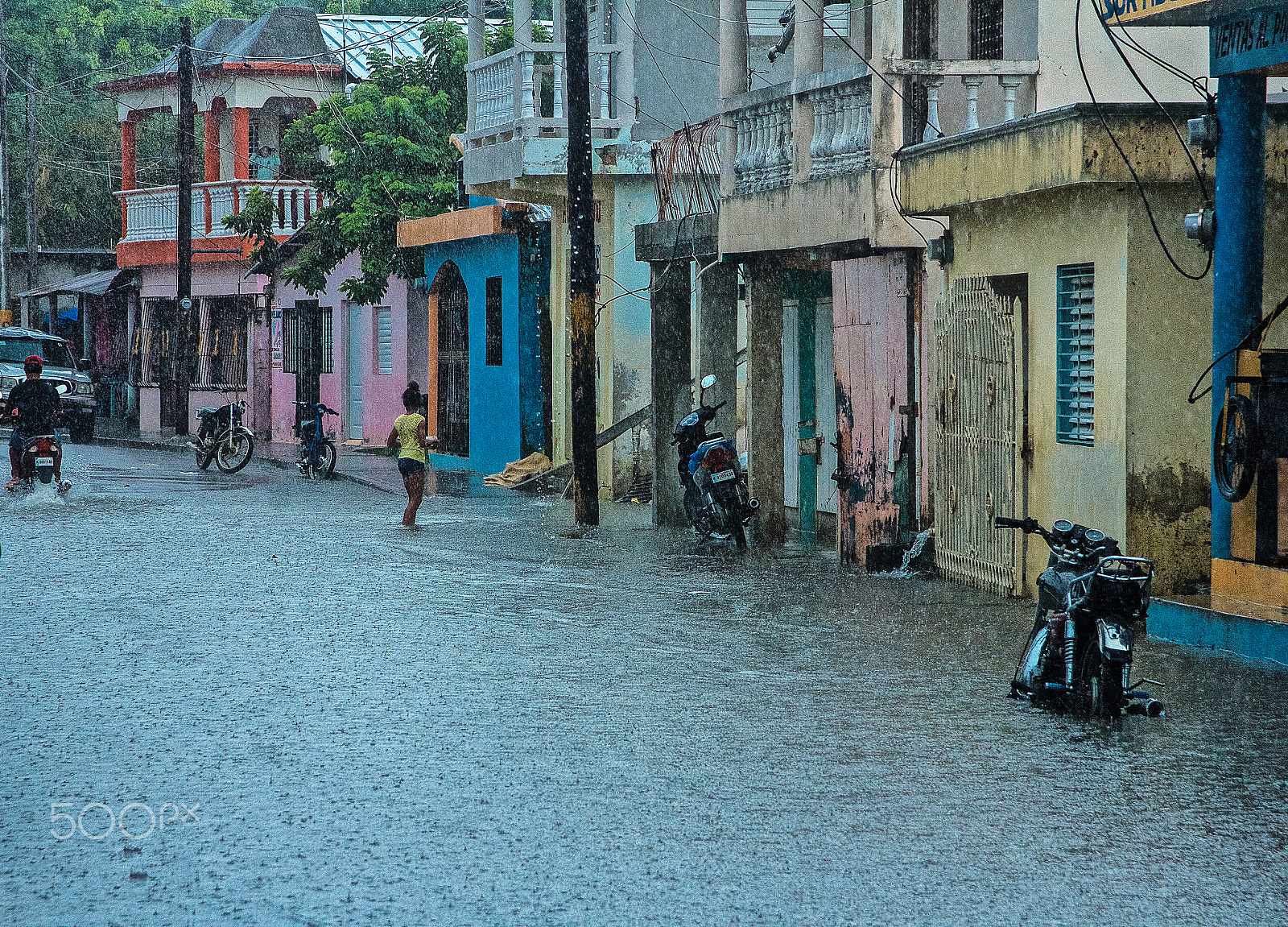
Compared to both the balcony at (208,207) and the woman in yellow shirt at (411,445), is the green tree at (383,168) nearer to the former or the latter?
the balcony at (208,207)

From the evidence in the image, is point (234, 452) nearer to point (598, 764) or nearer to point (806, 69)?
point (806, 69)

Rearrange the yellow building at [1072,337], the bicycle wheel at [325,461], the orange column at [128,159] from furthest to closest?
the orange column at [128,159] < the bicycle wheel at [325,461] < the yellow building at [1072,337]

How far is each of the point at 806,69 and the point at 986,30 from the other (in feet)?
5.44

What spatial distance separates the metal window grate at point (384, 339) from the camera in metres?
34.3

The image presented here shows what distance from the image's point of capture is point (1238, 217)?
443 inches

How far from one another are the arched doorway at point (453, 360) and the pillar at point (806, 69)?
558 inches

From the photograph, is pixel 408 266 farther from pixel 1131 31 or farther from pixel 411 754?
pixel 411 754

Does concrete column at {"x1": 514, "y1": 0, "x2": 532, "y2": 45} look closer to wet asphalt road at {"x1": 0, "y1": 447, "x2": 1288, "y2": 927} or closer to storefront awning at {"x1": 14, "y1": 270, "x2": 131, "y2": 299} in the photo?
wet asphalt road at {"x1": 0, "y1": 447, "x2": 1288, "y2": 927}

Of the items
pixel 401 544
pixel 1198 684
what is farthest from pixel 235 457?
pixel 1198 684

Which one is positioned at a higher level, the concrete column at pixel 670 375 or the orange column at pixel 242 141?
the orange column at pixel 242 141

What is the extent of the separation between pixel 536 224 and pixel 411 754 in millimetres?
20101

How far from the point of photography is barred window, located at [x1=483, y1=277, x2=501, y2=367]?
28.6 m

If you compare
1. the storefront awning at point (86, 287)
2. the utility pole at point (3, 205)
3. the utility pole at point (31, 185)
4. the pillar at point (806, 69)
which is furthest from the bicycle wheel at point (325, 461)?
the utility pole at point (31, 185)

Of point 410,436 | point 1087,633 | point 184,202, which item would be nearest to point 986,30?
point 410,436
